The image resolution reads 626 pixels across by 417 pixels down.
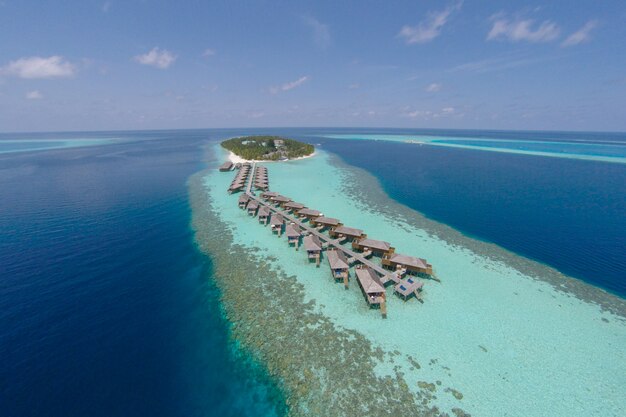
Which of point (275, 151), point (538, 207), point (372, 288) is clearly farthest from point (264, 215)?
point (275, 151)

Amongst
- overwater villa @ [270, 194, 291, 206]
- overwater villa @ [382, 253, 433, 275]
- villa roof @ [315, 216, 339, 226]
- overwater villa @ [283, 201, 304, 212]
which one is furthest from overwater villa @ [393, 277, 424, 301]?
overwater villa @ [270, 194, 291, 206]

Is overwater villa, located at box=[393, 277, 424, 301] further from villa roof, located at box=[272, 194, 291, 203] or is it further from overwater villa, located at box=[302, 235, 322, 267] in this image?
villa roof, located at box=[272, 194, 291, 203]

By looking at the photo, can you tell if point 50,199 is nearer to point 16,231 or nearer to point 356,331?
point 16,231

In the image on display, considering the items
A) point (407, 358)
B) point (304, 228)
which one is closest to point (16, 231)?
point (304, 228)

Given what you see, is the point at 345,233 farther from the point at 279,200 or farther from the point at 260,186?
the point at 260,186

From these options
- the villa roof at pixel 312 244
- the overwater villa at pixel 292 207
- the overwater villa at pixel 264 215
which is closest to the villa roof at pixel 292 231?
the villa roof at pixel 312 244

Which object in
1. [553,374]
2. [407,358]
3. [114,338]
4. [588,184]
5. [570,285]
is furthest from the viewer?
[588,184]
